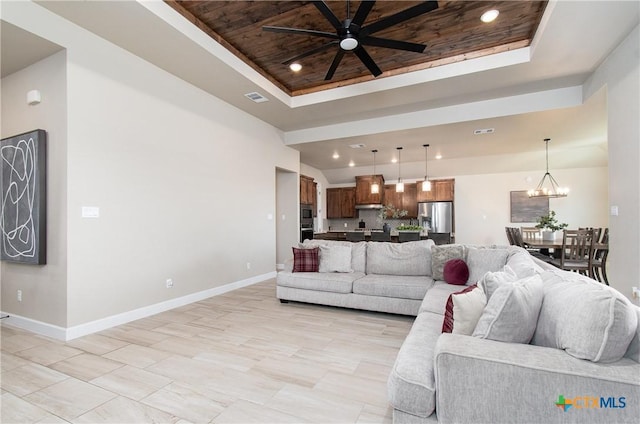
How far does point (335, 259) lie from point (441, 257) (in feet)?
4.51

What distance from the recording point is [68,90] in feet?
9.62

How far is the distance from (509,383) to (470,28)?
3590 millimetres

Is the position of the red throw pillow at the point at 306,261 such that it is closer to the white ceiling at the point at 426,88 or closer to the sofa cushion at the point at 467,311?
the white ceiling at the point at 426,88

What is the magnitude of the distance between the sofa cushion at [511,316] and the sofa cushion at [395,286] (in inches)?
77.3

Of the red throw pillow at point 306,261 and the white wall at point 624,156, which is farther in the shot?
the red throw pillow at point 306,261

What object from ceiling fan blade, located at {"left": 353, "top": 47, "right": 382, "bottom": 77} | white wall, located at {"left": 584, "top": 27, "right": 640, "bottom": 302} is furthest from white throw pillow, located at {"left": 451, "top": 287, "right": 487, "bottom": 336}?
white wall, located at {"left": 584, "top": 27, "right": 640, "bottom": 302}

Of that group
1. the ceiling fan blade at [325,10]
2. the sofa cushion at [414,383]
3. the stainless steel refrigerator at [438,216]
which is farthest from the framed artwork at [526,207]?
→ the sofa cushion at [414,383]

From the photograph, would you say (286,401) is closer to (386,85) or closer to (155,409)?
(155,409)

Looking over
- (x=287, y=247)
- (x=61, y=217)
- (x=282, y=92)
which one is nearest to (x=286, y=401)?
(x=61, y=217)

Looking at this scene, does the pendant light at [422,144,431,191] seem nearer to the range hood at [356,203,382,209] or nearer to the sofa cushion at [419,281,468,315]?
the range hood at [356,203,382,209]

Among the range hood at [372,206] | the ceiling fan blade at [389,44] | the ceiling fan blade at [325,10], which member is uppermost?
the ceiling fan blade at [325,10]

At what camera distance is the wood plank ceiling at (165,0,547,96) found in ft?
9.89

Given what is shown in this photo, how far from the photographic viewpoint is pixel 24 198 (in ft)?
10.3

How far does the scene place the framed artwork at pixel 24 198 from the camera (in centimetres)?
300
